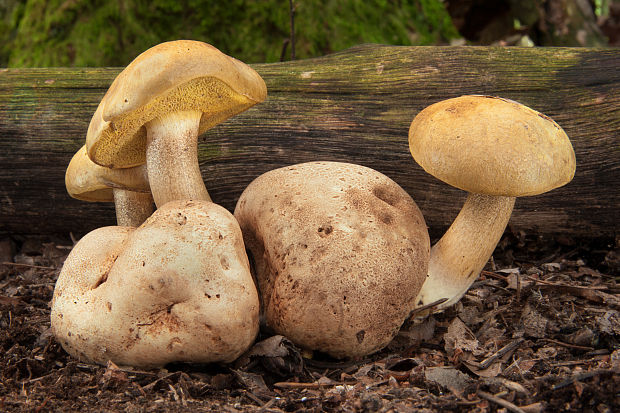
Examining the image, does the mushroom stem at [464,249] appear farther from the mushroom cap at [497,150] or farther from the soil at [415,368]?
the mushroom cap at [497,150]

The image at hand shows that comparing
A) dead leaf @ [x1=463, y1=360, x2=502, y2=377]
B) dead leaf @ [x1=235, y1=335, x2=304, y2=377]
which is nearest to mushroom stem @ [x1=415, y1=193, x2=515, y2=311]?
dead leaf @ [x1=463, y1=360, x2=502, y2=377]

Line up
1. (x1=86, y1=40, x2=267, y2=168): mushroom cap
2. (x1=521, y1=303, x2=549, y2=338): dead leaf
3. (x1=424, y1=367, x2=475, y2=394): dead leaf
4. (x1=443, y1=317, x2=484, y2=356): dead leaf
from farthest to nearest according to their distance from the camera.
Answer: (x1=521, y1=303, x2=549, y2=338): dead leaf, (x1=443, y1=317, x2=484, y2=356): dead leaf, (x1=86, y1=40, x2=267, y2=168): mushroom cap, (x1=424, y1=367, x2=475, y2=394): dead leaf

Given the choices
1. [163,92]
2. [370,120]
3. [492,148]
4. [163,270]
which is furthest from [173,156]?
[492,148]

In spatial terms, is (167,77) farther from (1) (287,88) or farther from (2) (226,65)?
(1) (287,88)

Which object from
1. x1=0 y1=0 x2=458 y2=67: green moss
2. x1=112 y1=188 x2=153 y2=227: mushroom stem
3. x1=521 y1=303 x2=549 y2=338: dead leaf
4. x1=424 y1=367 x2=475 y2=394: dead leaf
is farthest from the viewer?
x1=0 y1=0 x2=458 y2=67: green moss

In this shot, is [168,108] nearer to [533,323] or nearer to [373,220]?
[373,220]

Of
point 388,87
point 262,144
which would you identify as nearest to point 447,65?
point 388,87

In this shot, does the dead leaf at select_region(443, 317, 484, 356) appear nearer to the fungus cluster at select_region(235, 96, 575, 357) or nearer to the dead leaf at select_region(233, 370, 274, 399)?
the fungus cluster at select_region(235, 96, 575, 357)

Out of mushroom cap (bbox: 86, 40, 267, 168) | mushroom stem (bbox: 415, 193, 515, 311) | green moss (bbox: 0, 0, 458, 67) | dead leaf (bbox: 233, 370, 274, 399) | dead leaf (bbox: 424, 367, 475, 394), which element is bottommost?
dead leaf (bbox: 233, 370, 274, 399)
